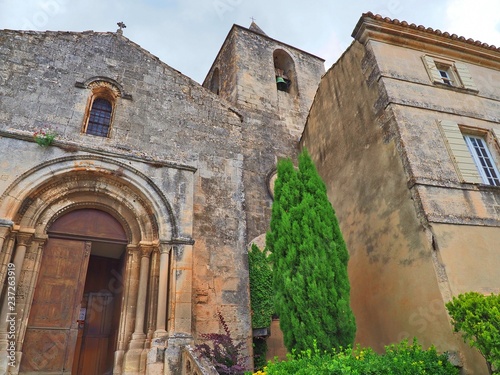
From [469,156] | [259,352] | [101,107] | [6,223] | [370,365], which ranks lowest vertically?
[370,365]

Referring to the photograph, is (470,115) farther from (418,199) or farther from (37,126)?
(37,126)

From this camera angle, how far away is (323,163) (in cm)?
959

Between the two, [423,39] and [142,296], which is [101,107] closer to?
[142,296]

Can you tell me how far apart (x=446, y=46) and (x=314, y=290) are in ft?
23.6

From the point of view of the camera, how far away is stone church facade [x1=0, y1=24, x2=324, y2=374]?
18.0ft

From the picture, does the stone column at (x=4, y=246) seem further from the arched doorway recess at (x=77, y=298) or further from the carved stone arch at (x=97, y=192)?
the arched doorway recess at (x=77, y=298)

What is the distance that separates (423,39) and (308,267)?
6550 mm

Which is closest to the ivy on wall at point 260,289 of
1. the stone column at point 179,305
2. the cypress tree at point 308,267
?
the cypress tree at point 308,267

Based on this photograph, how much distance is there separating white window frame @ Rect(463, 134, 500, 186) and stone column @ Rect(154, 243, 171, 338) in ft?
20.6

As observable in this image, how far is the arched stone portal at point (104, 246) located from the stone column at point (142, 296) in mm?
16

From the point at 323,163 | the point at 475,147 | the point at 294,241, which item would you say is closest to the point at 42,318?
the point at 294,241

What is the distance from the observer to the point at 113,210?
6.49 m

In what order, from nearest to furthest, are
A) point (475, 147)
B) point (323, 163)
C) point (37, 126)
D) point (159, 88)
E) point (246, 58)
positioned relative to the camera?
1. point (37, 126)
2. point (475, 147)
3. point (159, 88)
4. point (323, 163)
5. point (246, 58)

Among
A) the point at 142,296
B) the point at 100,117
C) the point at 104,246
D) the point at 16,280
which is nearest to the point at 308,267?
the point at 142,296
